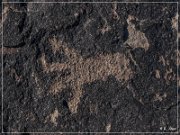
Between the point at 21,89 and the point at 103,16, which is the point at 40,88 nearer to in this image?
the point at 21,89

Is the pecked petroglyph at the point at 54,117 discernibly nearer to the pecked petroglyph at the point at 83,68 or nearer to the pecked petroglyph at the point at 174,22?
the pecked petroglyph at the point at 83,68

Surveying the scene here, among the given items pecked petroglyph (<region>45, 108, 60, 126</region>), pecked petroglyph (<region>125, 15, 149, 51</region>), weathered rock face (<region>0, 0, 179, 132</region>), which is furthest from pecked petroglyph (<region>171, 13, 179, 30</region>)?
pecked petroglyph (<region>45, 108, 60, 126</region>)

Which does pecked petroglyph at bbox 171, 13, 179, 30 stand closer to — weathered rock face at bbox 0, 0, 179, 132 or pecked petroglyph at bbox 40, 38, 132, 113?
weathered rock face at bbox 0, 0, 179, 132

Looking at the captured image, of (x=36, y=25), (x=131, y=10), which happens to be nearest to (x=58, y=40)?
(x=36, y=25)

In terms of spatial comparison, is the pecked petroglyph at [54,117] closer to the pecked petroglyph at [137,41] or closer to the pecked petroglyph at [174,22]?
the pecked petroglyph at [137,41]

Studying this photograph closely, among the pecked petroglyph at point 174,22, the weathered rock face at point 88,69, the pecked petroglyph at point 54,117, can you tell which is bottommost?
the pecked petroglyph at point 54,117

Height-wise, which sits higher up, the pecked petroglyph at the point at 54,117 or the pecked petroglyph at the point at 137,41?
the pecked petroglyph at the point at 137,41

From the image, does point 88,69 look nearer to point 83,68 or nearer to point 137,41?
point 83,68

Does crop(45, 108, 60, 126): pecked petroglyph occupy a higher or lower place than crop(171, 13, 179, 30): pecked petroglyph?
lower

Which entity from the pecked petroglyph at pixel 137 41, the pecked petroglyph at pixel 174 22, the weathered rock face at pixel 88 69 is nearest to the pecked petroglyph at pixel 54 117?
the weathered rock face at pixel 88 69
